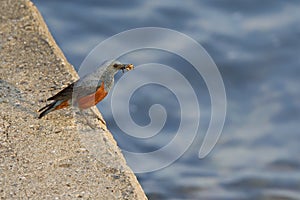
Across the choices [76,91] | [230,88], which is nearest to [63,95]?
[76,91]

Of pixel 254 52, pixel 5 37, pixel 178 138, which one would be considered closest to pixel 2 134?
pixel 5 37

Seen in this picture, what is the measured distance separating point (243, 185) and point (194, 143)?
0.63m

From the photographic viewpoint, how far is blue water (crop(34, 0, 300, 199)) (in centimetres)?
645

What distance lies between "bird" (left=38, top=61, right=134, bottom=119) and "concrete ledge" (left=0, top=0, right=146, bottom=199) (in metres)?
0.13

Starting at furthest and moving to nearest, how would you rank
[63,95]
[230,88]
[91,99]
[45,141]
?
[230,88] < [91,99] < [63,95] < [45,141]

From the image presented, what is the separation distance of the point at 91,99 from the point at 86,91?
0.06 m

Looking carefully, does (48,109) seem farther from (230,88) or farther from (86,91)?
(230,88)

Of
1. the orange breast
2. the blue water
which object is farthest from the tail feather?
the blue water

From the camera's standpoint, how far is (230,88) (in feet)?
25.5

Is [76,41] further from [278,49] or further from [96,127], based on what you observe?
[96,127]

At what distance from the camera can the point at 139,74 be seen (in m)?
7.37

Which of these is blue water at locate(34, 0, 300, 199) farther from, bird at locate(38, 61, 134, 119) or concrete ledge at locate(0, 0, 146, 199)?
bird at locate(38, 61, 134, 119)

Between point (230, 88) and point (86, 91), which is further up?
point (230, 88)

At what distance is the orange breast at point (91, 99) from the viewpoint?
4.74 meters
